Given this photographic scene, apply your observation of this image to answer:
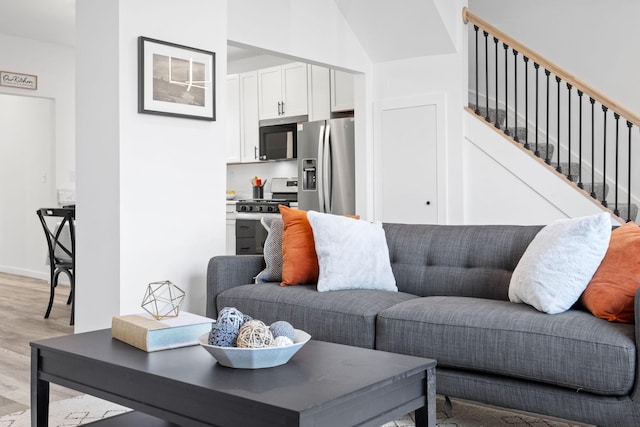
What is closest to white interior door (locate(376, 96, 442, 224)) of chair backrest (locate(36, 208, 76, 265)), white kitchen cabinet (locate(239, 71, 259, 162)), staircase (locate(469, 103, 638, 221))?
staircase (locate(469, 103, 638, 221))

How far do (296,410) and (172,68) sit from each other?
2884 millimetres

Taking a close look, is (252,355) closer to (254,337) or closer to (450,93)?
(254,337)

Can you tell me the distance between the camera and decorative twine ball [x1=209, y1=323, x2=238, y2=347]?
5.86 feet

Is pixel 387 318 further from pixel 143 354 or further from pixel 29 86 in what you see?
pixel 29 86

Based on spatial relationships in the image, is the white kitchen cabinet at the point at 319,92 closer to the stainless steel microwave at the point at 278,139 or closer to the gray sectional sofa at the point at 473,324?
the stainless steel microwave at the point at 278,139

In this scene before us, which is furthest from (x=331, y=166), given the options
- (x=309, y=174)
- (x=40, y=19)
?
(x=40, y=19)

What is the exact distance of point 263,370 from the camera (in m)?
1.75

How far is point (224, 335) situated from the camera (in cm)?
179

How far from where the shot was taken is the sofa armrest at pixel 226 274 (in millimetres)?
3402

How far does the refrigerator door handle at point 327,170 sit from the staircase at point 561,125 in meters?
1.42

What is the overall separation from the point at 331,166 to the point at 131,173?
9.96 feet

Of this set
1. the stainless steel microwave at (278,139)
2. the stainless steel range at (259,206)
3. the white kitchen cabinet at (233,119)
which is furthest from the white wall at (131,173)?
the white kitchen cabinet at (233,119)

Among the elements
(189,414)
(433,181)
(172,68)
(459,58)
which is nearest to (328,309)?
(189,414)

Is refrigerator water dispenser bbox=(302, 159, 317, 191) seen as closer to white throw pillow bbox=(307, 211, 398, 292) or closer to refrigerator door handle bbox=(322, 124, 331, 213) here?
refrigerator door handle bbox=(322, 124, 331, 213)
